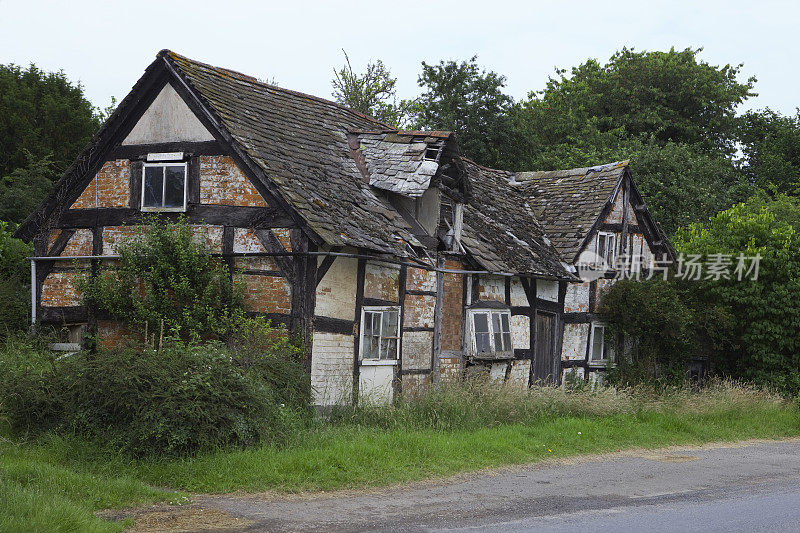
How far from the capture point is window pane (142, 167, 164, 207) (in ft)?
49.8

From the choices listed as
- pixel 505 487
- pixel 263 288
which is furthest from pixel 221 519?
pixel 263 288

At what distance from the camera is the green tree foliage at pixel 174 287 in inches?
551

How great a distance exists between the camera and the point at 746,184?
122 ft

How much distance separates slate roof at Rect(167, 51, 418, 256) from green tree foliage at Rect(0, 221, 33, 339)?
594cm

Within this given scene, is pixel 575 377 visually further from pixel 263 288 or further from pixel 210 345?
pixel 210 345

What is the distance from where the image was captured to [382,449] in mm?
11195

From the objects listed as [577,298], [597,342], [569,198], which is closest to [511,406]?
[577,298]

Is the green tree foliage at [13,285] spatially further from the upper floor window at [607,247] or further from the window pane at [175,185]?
the upper floor window at [607,247]

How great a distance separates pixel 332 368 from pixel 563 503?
5645 millimetres

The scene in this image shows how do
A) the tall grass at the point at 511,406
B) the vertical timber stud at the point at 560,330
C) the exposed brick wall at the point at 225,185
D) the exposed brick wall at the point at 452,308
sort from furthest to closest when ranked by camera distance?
the vertical timber stud at the point at 560,330 → the exposed brick wall at the point at 452,308 → the exposed brick wall at the point at 225,185 → the tall grass at the point at 511,406

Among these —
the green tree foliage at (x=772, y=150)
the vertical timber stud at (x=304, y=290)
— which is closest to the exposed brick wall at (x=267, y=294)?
the vertical timber stud at (x=304, y=290)

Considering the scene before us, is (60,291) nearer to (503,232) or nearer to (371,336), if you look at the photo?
(371,336)

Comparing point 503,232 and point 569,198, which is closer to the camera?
point 503,232

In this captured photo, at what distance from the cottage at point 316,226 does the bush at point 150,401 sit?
108 inches
